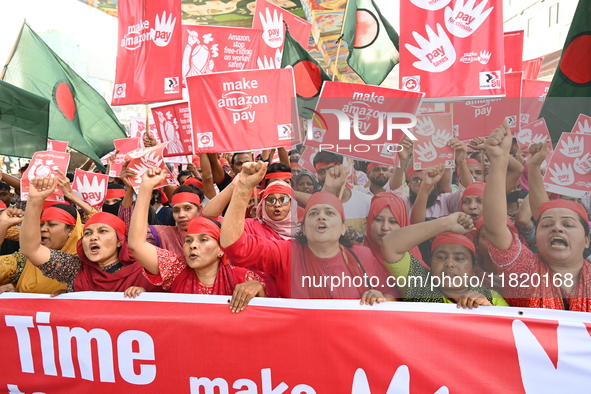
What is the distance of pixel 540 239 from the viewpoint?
5.81 ft

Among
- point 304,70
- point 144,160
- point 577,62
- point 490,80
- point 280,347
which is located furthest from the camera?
point 304,70

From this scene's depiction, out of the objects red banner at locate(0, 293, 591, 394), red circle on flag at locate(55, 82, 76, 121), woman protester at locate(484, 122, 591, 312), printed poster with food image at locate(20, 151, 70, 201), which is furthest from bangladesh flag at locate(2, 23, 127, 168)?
woman protester at locate(484, 122, 591, 312)

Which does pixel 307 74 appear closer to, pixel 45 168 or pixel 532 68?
pixel 45 168

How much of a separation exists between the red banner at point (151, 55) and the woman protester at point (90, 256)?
6.51 ft

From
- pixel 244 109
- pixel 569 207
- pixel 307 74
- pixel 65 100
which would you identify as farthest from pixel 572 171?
pixel 65 100

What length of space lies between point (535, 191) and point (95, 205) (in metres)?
3.63

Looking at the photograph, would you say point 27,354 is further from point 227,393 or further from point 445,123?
point 445,123

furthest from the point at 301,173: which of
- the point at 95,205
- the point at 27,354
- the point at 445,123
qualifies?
the point at 95,205

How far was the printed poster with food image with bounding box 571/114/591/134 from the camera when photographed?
5.92 feet

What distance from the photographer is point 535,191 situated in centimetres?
178

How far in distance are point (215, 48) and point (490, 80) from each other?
2.97 metres

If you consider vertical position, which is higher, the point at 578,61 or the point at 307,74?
the point at 307,74

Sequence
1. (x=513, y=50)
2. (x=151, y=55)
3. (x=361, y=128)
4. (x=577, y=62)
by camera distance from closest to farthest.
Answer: (x=361, y=128) < (x=577, y=62) < (x=151, y=55) < (x=513, y=50)

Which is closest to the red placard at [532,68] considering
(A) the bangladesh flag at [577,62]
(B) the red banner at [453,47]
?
(B) the red banner at [453,47]
